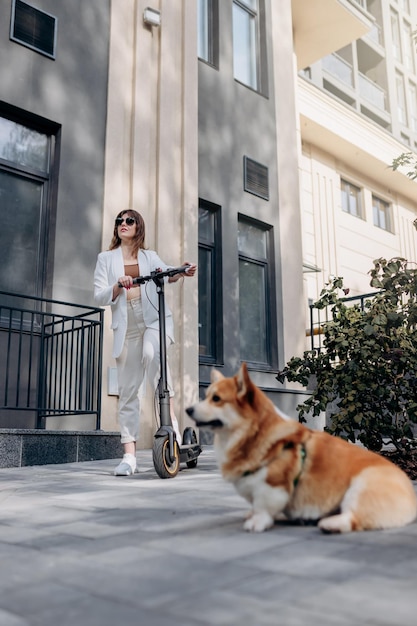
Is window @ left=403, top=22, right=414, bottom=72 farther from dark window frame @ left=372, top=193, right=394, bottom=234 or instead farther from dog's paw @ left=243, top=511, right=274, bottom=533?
dog's paw @ left=243, top=511, right=274, bottom=533

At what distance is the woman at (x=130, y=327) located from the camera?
4.48 m

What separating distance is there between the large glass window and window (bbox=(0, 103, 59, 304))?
178 inches

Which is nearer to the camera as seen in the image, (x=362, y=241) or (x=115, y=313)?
(x=115, y=313)

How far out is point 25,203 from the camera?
7.00 m

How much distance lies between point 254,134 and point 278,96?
4.20ft

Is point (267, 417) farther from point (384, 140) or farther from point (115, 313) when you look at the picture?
point (384, 140)

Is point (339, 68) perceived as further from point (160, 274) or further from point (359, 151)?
point (160, 274)

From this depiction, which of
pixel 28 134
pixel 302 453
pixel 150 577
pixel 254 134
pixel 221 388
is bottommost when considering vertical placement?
pixel 150 577

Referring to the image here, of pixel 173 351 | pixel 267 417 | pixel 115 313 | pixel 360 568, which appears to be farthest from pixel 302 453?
pixel 173 351

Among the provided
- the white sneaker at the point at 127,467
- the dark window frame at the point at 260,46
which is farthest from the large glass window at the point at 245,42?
the white sneaker at the point at 127,467

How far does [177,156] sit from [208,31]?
2.82m

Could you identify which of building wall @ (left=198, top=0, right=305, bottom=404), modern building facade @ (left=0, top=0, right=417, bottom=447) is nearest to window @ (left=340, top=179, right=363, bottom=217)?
modern building facade @ (left=0, top=0, right=417, bottom=447)

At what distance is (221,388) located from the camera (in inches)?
96.6

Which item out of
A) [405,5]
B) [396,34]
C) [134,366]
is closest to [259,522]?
[134,366]
